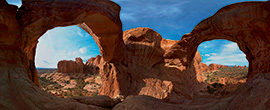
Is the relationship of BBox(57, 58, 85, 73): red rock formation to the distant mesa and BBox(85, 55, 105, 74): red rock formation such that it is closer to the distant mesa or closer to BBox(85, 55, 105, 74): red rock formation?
the distant mesa

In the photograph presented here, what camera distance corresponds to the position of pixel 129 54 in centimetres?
1255

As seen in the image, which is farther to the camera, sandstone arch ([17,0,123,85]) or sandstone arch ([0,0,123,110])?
sandstone arch ([17,0,123,85])

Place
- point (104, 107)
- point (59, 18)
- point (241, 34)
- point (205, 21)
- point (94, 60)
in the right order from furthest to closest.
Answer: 1. point (94, 60)
2. point (205, 21)
3. point (241, 34)
4. point (59, 18)
5. point (104, 107)

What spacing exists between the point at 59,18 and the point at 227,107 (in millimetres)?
8449

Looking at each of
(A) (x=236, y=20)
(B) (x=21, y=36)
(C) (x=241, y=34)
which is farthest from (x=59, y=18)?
(C) (x=241, y=34)

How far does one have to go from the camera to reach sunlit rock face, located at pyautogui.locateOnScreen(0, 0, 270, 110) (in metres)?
4.50

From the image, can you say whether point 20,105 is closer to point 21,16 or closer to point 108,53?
point 21,16

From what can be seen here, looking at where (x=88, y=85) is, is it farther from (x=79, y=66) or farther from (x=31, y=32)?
(x=31, y=32)

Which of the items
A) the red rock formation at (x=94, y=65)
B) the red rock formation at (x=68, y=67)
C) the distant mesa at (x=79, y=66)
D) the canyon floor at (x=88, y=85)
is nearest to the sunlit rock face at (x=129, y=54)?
the canyon floor at (x=88, y=85)

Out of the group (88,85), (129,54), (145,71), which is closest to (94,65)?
(88,85)

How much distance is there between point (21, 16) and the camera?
18.7ft

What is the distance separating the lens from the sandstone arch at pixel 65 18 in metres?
5.77

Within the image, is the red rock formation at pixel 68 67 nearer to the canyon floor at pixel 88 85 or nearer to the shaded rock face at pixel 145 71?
the canyon floor at pixel 88 85

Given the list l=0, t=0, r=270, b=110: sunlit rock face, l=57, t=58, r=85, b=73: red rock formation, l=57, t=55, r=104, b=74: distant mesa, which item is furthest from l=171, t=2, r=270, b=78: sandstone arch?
l=57, t=58, r=85, b=73: red rock formation
